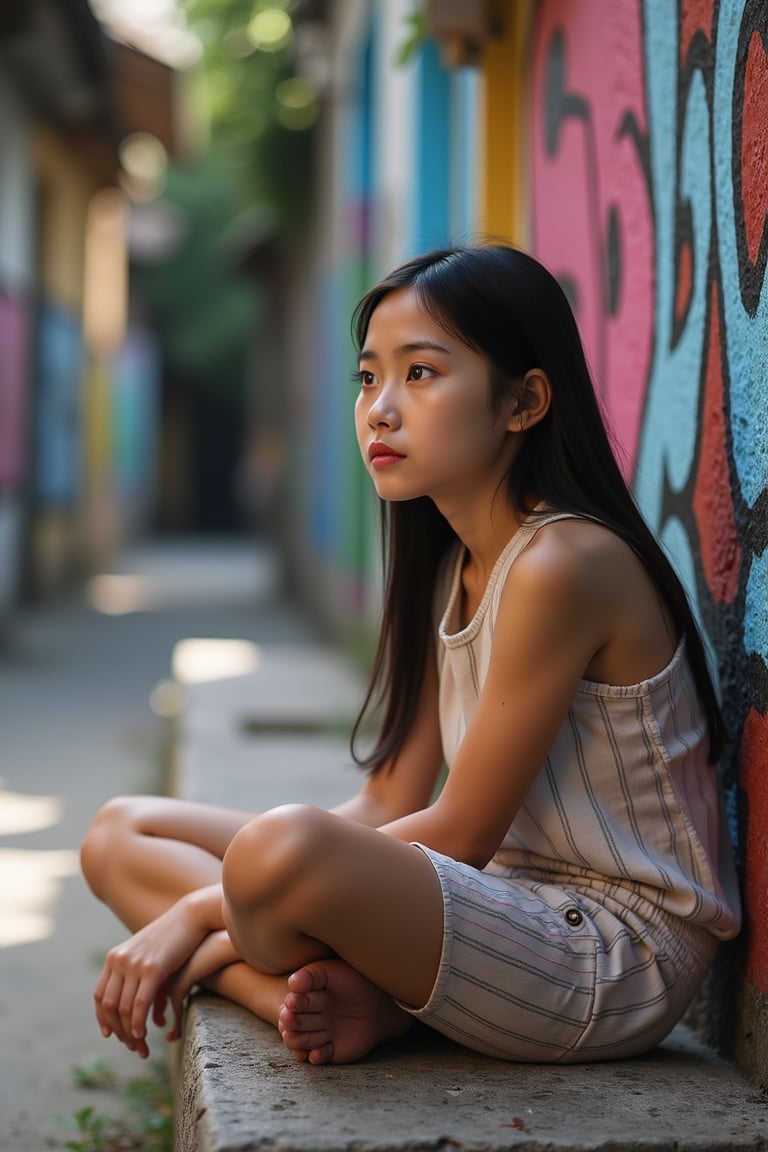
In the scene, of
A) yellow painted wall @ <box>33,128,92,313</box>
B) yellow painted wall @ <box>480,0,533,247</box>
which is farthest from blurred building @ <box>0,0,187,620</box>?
yellow painted wall @ <box>480,0,533,247</box>

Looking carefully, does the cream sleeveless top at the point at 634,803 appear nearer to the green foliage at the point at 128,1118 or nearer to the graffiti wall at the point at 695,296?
the graffiti wall at the point at 695,296

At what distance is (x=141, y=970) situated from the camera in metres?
1.99

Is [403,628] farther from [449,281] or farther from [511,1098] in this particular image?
[511,1098]

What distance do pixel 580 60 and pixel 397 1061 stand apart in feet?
6.93

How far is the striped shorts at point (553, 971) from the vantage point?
5.63 ft

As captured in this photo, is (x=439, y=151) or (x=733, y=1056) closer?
(x=733, y=1056)

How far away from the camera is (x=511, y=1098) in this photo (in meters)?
1.65

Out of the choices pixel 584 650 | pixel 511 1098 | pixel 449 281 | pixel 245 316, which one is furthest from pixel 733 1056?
pixel 245 316

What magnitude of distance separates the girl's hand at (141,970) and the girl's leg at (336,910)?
0.86 ft

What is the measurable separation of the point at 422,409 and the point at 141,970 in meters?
0.84

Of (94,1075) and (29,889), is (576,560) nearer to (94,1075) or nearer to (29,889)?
(94,1075)

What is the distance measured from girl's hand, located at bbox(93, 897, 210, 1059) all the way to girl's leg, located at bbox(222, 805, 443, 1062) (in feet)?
0.86

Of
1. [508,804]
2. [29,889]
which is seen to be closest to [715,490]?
[508,804]

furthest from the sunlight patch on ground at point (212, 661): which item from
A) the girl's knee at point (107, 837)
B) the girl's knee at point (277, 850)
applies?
the girl's knee at point (277, 850)
